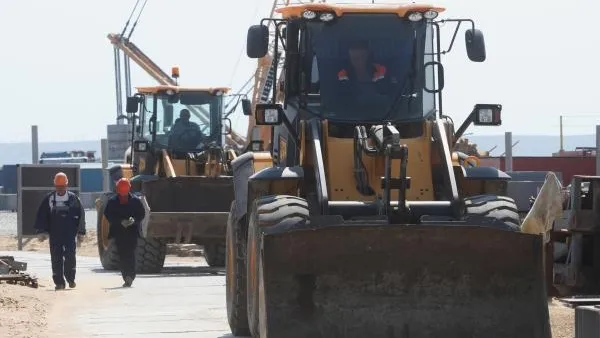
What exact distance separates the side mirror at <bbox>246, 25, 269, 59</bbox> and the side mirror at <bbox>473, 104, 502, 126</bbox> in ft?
6.29

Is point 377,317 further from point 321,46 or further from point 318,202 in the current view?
point 321,46

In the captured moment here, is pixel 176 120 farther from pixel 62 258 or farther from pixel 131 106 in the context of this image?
pixel 62 258

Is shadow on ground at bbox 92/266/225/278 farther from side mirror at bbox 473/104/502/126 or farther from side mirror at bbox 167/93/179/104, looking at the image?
side mirror at bbox 473/104/502/126

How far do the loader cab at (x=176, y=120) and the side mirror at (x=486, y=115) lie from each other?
42.5ft

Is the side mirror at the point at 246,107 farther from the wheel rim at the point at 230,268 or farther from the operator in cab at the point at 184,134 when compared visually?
the wheel rim at the point at 230,268

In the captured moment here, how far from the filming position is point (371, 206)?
38.9 ft

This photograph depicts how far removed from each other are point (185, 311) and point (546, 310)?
6.55 metres

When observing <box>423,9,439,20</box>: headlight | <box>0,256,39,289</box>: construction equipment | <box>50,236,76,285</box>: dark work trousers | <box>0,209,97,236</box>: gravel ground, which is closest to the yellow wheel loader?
<box>50,236,76,285</box>: dark work trousers

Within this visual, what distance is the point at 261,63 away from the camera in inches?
1879

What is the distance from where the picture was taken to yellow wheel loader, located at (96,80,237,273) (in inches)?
906

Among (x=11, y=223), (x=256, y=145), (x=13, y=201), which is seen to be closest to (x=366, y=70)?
(x=256, y=145)

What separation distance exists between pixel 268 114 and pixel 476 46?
189cm

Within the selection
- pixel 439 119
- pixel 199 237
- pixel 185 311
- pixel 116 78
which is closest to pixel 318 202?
pixel 439 119

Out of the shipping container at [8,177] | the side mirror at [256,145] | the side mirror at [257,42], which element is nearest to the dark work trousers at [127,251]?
the side mirror at [256,145]
